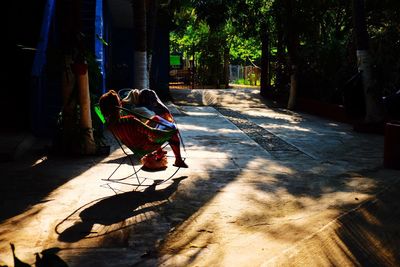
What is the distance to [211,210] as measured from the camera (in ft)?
16.3

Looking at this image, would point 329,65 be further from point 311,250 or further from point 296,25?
point 311,250

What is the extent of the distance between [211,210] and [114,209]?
1006 mm

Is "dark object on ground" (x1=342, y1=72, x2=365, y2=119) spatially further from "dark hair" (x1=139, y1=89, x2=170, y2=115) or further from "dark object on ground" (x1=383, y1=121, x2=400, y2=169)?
"dark hair" (x1=139, y1=89, x2=170, y2=115)

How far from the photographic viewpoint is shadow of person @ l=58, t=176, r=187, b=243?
4230mm

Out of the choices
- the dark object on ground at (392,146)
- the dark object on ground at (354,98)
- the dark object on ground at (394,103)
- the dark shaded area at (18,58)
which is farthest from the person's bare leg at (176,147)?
the dark object on ground at (354,98)

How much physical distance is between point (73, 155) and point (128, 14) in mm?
11100

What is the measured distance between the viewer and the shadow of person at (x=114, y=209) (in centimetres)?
423

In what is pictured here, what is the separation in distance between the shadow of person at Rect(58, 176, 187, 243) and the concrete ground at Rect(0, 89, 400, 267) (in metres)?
0.01

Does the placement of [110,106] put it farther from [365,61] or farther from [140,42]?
[365,61]

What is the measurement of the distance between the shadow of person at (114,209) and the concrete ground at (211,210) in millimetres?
11

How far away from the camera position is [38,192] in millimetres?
5438

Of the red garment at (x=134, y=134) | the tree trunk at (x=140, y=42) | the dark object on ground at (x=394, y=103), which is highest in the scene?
the tree trunk at (x=140, y=42)

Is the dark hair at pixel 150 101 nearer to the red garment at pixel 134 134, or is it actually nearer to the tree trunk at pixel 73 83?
the red garment at pixel 134 134

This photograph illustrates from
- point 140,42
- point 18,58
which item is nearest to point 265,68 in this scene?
point 140,42
